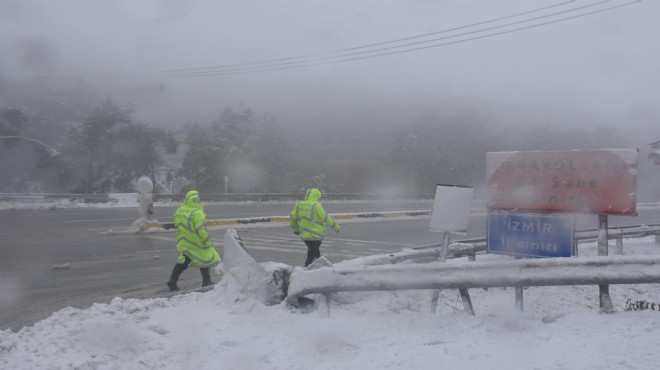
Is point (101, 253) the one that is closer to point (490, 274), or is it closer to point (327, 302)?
point (327, 302)

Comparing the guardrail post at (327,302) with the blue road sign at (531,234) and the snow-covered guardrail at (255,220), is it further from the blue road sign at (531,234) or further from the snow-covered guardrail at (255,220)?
the snow-covered guardrail at (255,220)

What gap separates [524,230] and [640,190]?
51.2 metres

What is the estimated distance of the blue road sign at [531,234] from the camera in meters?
6.68

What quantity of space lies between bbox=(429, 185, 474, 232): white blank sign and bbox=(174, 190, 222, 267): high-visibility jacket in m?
3.56

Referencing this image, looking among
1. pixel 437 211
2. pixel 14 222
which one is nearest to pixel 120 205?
pixel 14 222

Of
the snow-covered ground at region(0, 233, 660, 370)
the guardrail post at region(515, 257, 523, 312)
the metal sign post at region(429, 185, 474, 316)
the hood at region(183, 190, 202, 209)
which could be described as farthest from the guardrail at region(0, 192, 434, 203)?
the guardrail post at region(515, 257, 523, 312)

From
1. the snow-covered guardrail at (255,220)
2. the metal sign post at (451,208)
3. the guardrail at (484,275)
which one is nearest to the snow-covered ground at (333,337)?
the guardrail at (484,275)

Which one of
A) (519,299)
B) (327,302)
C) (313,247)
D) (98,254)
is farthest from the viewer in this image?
(98,254)

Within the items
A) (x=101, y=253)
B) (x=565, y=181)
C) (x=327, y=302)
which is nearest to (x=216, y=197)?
(x=101, y=253)

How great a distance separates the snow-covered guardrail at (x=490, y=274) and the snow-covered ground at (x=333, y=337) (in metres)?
0.32

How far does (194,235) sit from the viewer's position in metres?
8.80

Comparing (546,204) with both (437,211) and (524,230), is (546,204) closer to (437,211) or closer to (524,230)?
(524,230)

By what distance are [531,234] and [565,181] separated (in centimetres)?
74

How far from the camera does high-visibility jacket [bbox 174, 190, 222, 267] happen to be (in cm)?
873
